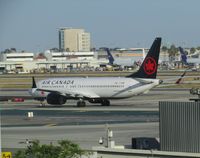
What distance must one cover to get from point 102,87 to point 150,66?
279 inches

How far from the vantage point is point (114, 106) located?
101062mm

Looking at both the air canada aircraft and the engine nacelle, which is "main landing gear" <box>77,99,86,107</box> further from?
the engine nacelle

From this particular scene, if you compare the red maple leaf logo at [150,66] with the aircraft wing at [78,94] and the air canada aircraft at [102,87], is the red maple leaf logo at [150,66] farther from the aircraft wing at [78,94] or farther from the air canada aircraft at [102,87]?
the aircraft wing at [78,94]

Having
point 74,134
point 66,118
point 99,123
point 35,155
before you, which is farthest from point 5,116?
point 35,155

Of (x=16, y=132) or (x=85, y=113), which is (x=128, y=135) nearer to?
(x=16, y=132)

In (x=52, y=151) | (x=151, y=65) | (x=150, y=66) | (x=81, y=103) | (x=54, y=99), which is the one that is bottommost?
(x=81, y=103)

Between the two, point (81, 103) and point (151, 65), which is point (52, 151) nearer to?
point (151, 65)

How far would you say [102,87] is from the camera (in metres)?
101

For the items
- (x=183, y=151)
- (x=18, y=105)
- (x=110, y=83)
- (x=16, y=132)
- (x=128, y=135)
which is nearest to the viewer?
(x=183, y=151)

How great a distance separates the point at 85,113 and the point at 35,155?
187ft

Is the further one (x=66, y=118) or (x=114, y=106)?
(x=114, y=106)

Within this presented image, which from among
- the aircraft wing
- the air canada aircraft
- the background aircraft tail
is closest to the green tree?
the air canada aircraft

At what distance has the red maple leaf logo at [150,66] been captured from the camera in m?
99.2

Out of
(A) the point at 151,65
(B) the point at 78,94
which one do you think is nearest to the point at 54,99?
(B) the point at 78,94
